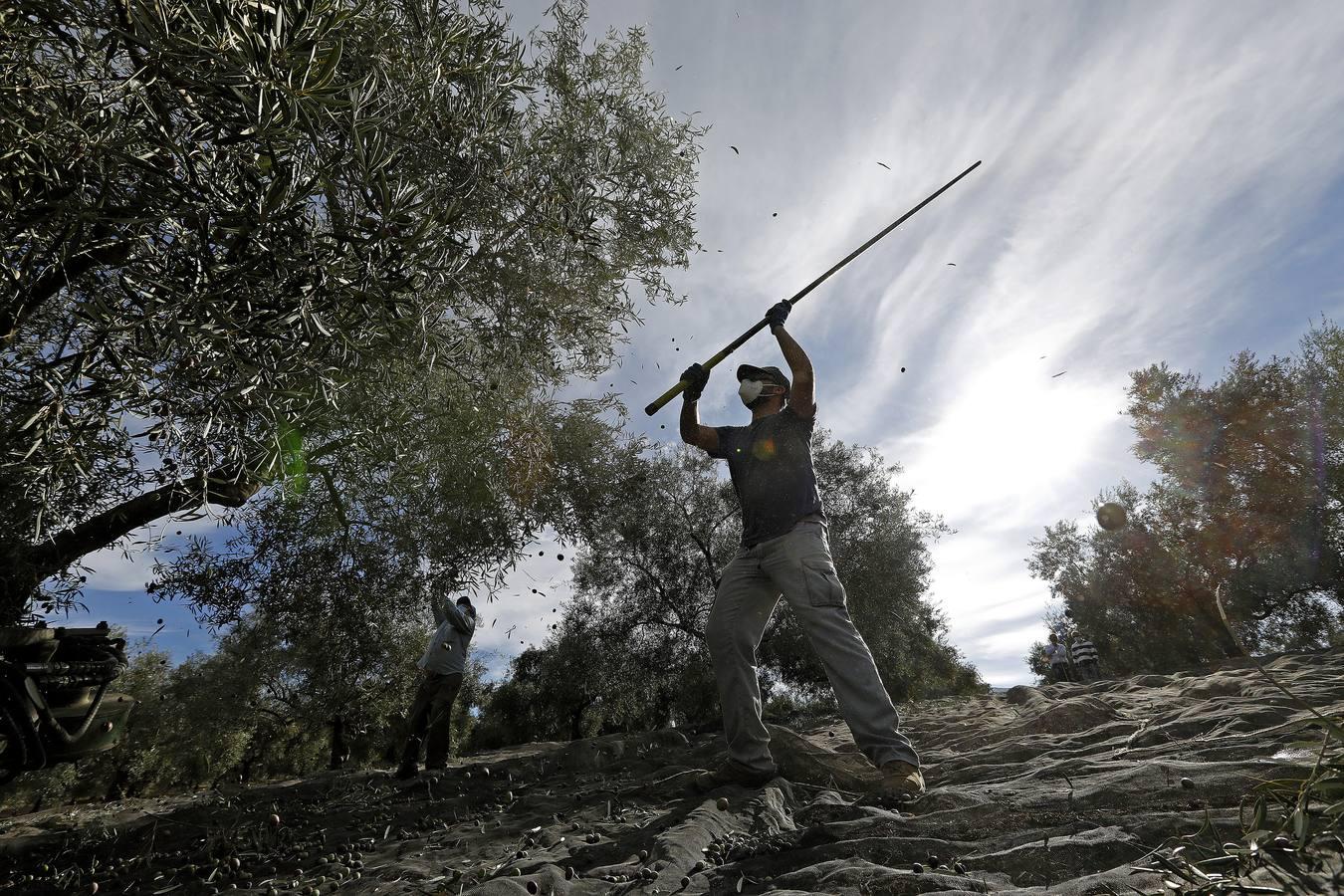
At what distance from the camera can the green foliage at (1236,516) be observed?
2097 centimetres

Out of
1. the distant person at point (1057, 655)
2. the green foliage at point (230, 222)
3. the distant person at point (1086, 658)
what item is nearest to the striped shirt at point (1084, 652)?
the distant person at point (1086, 658)

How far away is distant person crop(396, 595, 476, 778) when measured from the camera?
8.87 metres

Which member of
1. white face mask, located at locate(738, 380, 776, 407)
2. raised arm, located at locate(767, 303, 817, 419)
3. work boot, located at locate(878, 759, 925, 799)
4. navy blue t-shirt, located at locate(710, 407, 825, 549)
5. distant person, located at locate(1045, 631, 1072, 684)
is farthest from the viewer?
distant person, located at locate(1045, 631, 1072, 684)

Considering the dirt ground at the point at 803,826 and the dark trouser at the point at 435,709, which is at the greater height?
the dark trouser at the point at 435,709

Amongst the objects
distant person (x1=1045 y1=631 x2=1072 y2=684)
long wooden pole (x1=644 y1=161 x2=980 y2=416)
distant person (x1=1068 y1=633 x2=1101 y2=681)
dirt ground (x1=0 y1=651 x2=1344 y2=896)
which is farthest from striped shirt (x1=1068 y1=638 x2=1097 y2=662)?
long wooden pole (x1=644 y1=161 x2=980 y2=416)

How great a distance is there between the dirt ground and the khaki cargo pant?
374 mm

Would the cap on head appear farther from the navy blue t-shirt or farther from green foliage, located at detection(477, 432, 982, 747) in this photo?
green foliage, located at detection(477, 432, 982, 747)

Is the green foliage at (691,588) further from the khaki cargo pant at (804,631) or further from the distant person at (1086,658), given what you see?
the khaki cargo pant at (804,631)

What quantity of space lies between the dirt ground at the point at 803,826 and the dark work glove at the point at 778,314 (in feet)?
12.7

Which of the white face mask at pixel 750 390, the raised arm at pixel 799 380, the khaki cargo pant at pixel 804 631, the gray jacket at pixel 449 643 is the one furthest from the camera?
the gray jacket at pixel 449 643

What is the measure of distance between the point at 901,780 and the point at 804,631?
1.05 meters

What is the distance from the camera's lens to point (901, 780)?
3.58m

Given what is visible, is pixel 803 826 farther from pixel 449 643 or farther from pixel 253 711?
pixel 253 711

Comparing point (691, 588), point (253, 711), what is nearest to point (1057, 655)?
point (691, 588)
